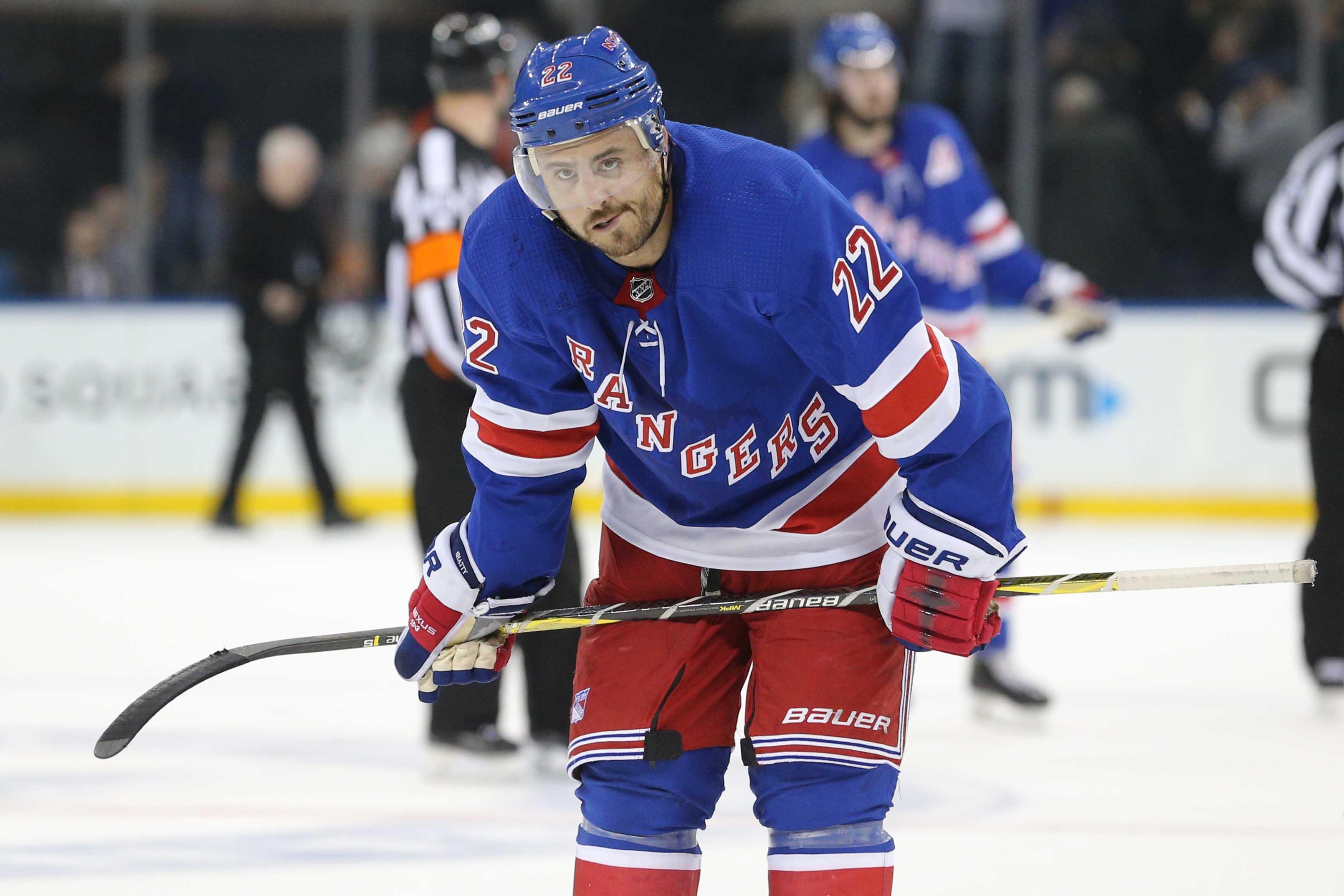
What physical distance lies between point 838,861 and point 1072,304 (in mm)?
2284

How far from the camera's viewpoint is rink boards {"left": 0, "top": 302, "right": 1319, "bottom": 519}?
6.96 m

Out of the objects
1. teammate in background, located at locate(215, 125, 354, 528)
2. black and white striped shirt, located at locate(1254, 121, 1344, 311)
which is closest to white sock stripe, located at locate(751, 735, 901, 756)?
black and white striped shirt, located at locate(1254, 121, 1344, 311)

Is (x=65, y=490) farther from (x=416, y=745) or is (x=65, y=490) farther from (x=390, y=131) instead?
(x=416, y=745)

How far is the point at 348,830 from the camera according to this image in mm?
2775

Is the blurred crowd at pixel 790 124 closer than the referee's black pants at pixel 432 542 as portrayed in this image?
No

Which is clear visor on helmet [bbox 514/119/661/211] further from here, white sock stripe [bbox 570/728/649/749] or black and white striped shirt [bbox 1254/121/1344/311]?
black and white striped shirt [bbox 1254/121/1344/311]

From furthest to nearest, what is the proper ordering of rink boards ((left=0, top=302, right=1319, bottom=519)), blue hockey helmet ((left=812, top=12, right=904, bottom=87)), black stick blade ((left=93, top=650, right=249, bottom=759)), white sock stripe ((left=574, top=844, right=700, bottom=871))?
rink boards ((left=0, top=302, right=1319, bottom=519)) → blue hockey helmet ((left=812, top=12, right=904, bottom=87)) → black stick blade ((left=93, top=650, right=249, bottom=759)) → white sock stripe ((left=574, top=844, right=700, bottom=871))

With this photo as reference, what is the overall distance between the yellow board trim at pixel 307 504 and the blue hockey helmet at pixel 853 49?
3413 mm

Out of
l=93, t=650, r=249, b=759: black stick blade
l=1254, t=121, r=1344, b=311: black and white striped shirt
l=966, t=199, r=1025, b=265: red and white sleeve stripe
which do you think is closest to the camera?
l=93, t=650, r=249, b=759: black stick blade

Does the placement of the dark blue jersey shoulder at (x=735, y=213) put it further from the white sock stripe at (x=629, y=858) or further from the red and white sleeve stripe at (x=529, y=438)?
the white sock stripe at (x=629, y=858)

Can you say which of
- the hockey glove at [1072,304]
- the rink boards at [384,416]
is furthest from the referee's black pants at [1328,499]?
the rink boards at [384,416]

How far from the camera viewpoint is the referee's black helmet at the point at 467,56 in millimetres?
3197

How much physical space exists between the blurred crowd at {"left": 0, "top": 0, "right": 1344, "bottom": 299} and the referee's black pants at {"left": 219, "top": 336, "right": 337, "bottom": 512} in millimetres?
520

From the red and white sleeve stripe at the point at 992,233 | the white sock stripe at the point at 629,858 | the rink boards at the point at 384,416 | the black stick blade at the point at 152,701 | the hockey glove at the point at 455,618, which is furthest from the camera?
the rink boards at the point at 384,416
